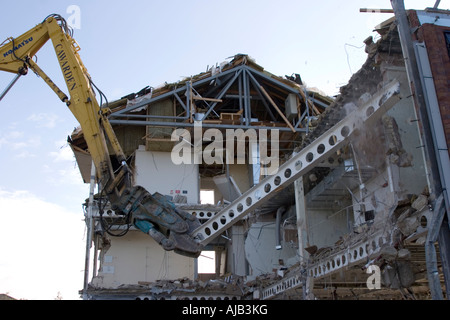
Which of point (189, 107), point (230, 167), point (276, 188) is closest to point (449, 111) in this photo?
point (276, 188)

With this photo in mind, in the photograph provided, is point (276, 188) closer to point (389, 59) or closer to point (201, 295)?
point (389, 59)

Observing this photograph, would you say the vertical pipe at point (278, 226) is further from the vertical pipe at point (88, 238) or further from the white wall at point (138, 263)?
the vertical pipe at point (88, 238)

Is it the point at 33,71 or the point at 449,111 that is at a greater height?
the point at 33,71

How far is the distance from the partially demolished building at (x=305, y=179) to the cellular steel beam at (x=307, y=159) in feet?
0.10

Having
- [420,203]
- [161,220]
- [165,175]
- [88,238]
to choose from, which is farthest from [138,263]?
[420,203]

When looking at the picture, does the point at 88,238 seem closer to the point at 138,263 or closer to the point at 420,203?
the point at 138,263

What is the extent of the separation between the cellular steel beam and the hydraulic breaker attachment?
0.39 m

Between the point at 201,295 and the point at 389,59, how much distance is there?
1361 centimetres

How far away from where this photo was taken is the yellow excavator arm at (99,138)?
528 inches

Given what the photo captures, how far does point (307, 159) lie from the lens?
14.0 metres

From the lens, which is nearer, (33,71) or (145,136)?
(33,71)

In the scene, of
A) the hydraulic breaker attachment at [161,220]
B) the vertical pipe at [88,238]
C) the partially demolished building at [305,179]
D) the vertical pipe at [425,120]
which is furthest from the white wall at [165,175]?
the vertical pipe at [425,120]

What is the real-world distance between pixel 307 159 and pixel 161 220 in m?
4.28

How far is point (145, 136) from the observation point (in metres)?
28.2
